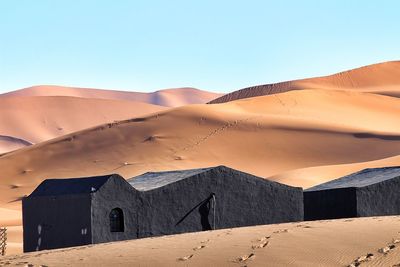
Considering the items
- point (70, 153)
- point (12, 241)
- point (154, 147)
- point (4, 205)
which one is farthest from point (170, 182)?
point (70, 153)

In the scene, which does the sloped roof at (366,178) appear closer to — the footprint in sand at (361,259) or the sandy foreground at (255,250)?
the sandy foreground at (255,250)

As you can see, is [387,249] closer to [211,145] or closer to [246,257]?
[246,257]

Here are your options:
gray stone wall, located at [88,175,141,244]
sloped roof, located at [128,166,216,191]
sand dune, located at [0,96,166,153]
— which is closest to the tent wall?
gray stone wall, located at [88,175,141,244]

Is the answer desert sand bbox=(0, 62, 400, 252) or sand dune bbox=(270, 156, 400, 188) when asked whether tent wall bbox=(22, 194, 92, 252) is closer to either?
sand dune bbox=(270, 156, 400, 188)

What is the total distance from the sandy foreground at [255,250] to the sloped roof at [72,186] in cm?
966

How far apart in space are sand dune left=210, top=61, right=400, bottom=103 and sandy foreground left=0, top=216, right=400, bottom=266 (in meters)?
130

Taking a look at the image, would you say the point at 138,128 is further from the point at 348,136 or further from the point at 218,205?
the point at 218,205

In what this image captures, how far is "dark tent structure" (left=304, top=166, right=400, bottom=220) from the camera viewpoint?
3988cm

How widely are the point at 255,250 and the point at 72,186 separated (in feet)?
49.8

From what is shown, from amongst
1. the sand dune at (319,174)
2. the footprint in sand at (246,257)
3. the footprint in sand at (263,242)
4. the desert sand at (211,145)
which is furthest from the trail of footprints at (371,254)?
the desert sand at (211,145)

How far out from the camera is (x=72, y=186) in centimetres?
3662

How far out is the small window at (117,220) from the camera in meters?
35.7

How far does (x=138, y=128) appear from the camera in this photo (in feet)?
331

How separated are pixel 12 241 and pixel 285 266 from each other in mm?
34764
